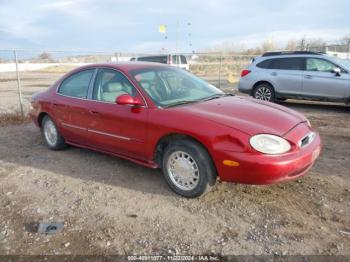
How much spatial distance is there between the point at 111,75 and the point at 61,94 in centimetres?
128

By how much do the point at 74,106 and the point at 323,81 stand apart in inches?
298

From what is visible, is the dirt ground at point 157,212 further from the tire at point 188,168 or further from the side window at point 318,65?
the side window at point 318,65

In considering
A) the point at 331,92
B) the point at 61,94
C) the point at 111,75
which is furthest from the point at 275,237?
the point at 331,92

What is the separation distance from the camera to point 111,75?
16.4 feet

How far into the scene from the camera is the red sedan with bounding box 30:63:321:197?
363 centimetres

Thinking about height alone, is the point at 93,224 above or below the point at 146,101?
below

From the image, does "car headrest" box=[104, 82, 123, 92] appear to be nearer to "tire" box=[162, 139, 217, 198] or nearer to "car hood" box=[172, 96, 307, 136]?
"car hood" box=[172, 96, 307, 136]

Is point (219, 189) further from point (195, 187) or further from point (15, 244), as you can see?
point (15, 244)

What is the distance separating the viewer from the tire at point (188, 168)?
12.6ft

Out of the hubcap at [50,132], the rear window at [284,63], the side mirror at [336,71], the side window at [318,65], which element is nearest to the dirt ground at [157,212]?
the hubcap at [50,132]

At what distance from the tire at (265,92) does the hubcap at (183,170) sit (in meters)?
7.67

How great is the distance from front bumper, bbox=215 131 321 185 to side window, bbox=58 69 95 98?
2592mm

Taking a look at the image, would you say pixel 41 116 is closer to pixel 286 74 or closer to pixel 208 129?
pixel 208 129

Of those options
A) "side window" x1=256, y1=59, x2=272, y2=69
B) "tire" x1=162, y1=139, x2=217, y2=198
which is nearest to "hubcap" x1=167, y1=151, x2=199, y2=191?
"tire" x1=162, y1=139, x2=217, y2=198
